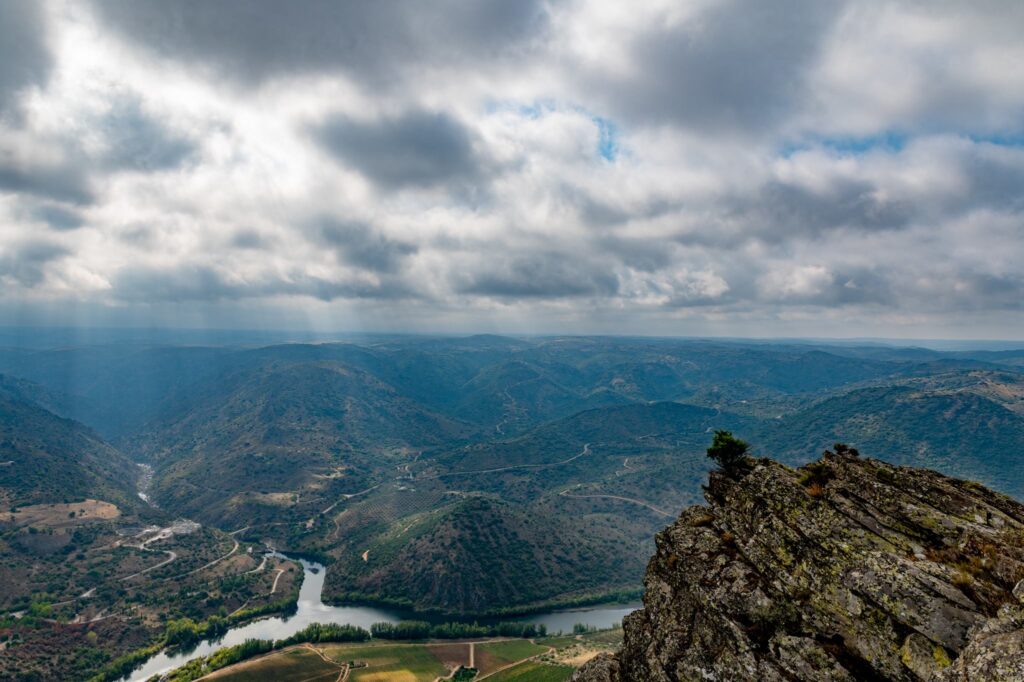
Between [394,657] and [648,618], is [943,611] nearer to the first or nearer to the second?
[648,618]

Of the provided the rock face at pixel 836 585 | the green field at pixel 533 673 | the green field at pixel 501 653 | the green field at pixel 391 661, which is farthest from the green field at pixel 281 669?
the rock face at pixel 836 585

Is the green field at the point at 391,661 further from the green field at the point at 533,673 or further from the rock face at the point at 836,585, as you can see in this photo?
the rock face at the point at 836,585

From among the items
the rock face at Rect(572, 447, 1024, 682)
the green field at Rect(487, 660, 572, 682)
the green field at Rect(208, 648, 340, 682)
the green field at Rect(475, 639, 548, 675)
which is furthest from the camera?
the green field at Rect(475, 639, 548, 675)

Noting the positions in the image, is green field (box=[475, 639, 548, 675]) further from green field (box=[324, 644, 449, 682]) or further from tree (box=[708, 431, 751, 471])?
tree (box=[708, 431, 751, 471])

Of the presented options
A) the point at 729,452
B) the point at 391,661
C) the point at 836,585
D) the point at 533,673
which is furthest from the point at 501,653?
the point at 836,585

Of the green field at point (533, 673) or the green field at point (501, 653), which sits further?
the green field at point (501, 653)

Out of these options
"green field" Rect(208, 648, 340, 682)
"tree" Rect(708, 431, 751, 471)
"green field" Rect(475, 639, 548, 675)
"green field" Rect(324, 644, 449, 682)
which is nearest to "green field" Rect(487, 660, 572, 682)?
"green field" Rect(475, 639, 548, 675)

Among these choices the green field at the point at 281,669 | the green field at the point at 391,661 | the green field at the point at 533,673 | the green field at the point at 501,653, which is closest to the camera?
the green field at the point at 533,673
